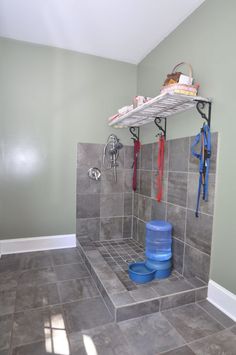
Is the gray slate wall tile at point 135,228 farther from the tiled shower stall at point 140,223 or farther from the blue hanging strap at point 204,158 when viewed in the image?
the blue hanging strap at point 204,158

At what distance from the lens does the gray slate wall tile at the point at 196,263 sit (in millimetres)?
1824

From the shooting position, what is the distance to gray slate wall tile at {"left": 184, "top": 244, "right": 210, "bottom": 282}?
5.98 ft

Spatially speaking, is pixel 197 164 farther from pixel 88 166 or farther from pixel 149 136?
pixel 88 166

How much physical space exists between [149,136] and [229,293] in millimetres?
1850

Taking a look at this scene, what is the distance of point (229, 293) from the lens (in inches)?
64.2

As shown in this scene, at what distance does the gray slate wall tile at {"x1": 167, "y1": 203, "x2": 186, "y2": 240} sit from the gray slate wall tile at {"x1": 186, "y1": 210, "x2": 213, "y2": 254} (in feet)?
0.23

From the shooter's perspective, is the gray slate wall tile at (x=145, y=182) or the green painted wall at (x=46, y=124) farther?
the gray slate wall tile at (x=145, y=182)

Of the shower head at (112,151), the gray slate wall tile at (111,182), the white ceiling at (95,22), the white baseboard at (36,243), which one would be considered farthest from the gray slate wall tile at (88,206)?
the white ceiling at (95,22)

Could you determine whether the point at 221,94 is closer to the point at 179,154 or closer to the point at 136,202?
the point at 179,154

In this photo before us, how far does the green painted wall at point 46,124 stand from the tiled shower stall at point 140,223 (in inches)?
8.6

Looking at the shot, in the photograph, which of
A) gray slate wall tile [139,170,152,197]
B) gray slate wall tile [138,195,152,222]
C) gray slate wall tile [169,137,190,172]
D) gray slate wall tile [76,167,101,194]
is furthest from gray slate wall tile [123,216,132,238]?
gray slate wall tile [169,137,190,172]

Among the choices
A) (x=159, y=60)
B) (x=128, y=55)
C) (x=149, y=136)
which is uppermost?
(x=128, y=55)

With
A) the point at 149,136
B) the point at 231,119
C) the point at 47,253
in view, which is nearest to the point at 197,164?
the point at 231,119

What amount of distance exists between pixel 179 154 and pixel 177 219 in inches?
25.6
